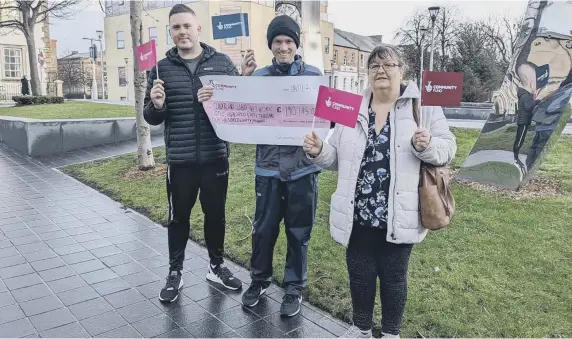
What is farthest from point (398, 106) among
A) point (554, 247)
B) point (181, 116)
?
point (554, 247)

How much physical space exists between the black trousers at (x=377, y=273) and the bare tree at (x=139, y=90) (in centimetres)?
630

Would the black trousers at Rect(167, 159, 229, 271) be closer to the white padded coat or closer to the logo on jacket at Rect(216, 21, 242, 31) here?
the logo on jacket at Rect(216, 21, 242, 31)

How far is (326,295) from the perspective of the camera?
374 cm

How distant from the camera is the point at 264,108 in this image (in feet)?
11.2

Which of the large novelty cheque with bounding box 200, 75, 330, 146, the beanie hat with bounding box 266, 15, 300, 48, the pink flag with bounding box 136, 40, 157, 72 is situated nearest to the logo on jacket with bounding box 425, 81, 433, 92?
the large novelty cheque with bounding box 200, 75, 330, 146

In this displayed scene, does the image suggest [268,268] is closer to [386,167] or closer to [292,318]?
[292,318]

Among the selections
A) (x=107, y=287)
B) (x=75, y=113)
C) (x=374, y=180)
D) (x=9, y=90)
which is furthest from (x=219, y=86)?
(x=9, y=90)

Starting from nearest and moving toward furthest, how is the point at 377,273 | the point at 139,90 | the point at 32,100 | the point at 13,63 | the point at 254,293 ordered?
1. the point at 377,273
2. the point at 254,293
3. the point at 139,90
4. the point at 32,100
5. the point at 13,63

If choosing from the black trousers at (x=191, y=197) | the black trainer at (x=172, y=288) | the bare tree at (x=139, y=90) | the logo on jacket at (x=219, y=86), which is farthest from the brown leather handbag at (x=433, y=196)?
the bare tree at (x=139, y=90)

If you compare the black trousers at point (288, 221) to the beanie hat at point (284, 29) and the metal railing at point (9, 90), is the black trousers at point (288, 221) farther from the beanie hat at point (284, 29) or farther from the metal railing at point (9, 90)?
the metal railing at point (9, 90)

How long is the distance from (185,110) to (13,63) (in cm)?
3412

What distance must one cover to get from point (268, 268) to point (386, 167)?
1432 mm

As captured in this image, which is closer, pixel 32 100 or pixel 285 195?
pixel 285 195

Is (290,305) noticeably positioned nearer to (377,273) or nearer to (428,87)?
(377,273)
